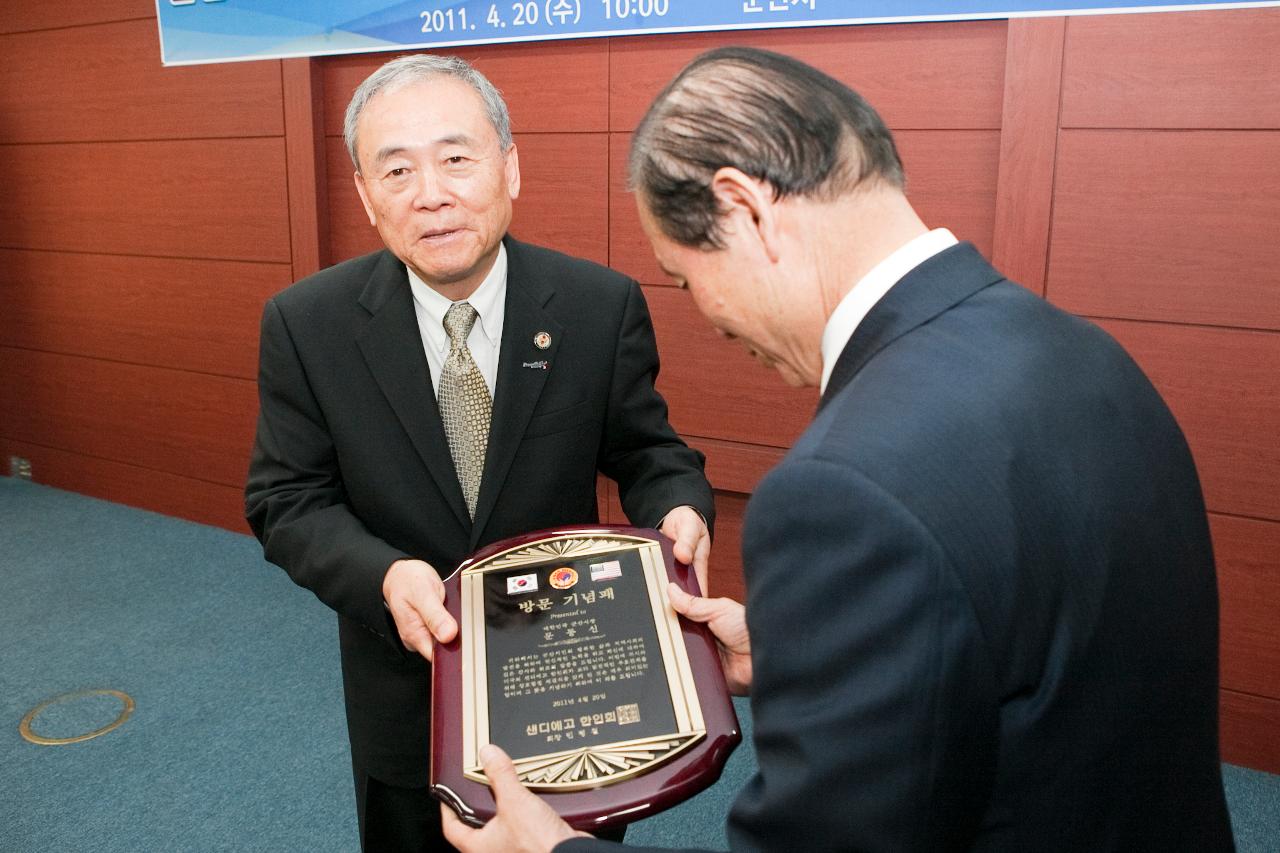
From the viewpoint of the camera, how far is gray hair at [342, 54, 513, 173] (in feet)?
4.56

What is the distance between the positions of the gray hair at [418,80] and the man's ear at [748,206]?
2.26 feet

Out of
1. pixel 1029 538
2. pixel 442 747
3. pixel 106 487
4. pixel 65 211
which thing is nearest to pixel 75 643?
pixel 106 487

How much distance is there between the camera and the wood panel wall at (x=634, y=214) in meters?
2.47

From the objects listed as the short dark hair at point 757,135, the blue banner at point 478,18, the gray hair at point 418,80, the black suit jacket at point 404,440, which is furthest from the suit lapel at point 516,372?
the blue banner at point 478,18

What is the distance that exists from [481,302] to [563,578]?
1.59ft

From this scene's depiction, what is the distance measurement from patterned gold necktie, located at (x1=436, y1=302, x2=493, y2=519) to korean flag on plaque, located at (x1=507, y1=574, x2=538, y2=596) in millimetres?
253

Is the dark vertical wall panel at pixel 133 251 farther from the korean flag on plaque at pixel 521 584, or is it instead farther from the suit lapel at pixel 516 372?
the korean flag on plaque at pixel 521 584

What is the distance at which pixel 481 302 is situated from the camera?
1.51 m

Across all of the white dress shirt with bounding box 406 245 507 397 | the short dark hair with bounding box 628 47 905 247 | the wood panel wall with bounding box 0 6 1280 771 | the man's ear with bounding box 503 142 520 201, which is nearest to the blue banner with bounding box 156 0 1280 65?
the wood panel wall with bounding box 0 6 1280 771

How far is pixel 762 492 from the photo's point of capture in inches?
29.4

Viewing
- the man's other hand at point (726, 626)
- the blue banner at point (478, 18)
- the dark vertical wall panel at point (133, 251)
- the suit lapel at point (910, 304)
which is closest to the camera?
the suit lapel at point (910, 304)

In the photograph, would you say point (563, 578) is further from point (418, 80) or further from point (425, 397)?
point (418, 80)

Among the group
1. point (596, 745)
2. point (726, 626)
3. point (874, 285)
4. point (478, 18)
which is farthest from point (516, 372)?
point (478, 18)

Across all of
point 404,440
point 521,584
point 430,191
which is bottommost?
point 521,584
